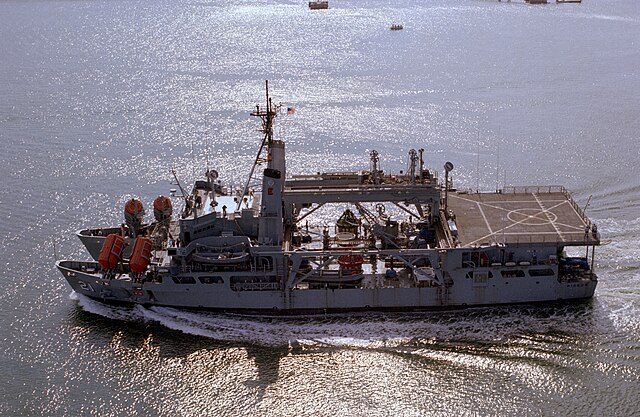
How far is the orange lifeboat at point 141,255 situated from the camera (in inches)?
1833

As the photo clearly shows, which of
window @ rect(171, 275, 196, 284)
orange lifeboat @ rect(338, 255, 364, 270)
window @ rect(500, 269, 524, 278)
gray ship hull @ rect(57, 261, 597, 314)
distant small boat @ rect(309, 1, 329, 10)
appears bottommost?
gray ship hull @ rect(57, 261, 597, 314)

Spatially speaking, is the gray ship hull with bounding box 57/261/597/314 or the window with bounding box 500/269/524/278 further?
the window with bounding box 500/269/524/278

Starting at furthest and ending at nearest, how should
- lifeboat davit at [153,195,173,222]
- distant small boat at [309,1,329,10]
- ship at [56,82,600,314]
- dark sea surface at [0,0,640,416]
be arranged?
distant small boat at [309,1,329,10] < lifeboat davit at [153,195,173,222] < ship at [56,82,600,314] < dark sea surface at [0,0,640,416]

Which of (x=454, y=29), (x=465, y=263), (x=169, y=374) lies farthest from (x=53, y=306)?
(x=454, y=29)

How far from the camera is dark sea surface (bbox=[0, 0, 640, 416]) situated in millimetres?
40156

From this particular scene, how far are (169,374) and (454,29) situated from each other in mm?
100360

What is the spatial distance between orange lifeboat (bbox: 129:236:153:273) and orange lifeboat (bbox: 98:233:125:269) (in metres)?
1.40

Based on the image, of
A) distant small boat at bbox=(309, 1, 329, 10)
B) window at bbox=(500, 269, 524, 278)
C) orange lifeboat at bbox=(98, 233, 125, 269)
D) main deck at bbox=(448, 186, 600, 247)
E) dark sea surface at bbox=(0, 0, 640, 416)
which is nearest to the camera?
dark sea surface at bbox=(0, 0, 640, 416)

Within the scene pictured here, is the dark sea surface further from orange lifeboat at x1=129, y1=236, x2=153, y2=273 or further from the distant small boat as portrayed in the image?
the distant small boat

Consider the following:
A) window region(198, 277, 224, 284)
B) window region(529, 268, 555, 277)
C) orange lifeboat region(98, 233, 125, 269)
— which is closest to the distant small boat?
orange lifeboat region(98, 233, 125, 269)

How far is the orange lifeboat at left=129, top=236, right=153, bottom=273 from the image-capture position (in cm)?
4656

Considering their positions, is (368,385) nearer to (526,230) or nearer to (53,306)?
(526,230)

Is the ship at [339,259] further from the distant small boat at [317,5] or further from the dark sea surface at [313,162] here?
the distant small boat at [317,5]

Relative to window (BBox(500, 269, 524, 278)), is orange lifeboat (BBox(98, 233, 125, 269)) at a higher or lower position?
higher
